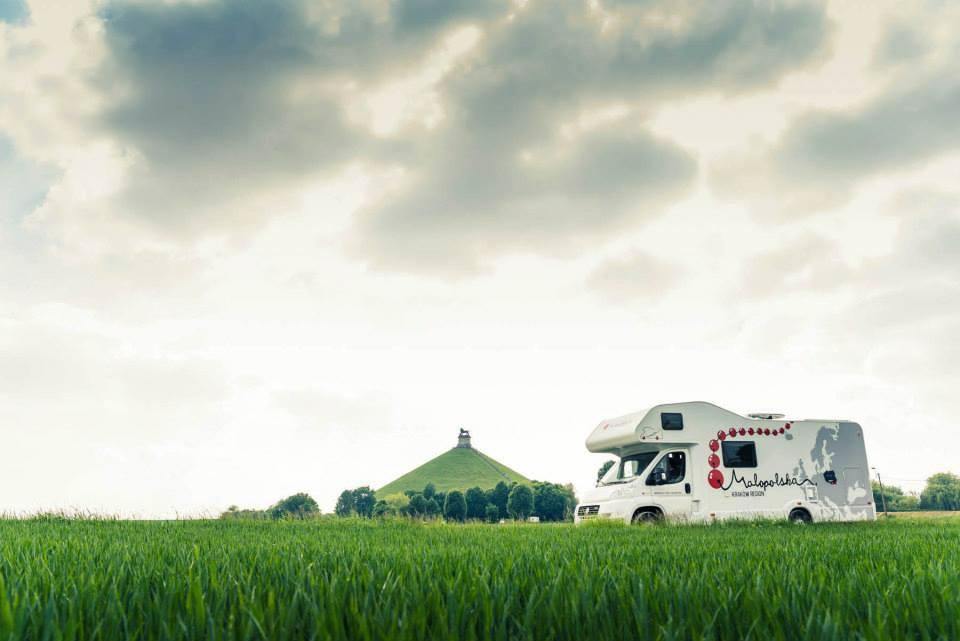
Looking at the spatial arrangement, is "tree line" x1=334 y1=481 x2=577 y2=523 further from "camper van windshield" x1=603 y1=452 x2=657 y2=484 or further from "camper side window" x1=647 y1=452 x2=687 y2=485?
"camper side window" x1=647 y1=452 x2=687 y2=485

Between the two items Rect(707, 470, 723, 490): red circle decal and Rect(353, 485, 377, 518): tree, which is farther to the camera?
Rect(353, 485, 377, 518): tree

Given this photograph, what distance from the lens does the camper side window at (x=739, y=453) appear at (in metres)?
18.5

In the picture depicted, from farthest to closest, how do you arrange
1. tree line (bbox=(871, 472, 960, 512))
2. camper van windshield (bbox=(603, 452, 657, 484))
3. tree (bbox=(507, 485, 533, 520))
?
tree (bbox=(507, 485, 533, 520)) < tree line (bbox=(871, 472, 960, 512)) < camper van windshield (bbox=(603, 452, 657, 484))

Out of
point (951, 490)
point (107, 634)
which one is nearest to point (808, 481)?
point (107, 634)

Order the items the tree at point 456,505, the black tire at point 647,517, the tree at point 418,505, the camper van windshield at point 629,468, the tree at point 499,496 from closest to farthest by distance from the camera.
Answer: the black tire at point 647,517
the camper van windshield at point 629,468
the tree at point 418,505
the tree at point 456,505
the tree at point 499,496

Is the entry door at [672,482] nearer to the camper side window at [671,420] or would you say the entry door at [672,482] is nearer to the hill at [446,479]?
the camper side window at [671,420]

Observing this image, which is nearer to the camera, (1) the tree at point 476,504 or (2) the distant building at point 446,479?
(1) the tree at point 476,504

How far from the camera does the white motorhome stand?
17.9 metres

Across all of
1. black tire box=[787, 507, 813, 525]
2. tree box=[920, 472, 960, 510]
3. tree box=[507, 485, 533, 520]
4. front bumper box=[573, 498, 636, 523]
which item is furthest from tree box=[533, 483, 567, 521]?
front bumper box=[573, 498, 636, 523]

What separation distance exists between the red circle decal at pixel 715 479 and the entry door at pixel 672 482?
56 centimetres

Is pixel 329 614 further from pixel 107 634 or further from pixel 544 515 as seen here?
pixel 544 515

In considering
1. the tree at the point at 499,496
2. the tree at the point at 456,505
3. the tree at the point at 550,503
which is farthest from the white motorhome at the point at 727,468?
the tree at the point at 499,496

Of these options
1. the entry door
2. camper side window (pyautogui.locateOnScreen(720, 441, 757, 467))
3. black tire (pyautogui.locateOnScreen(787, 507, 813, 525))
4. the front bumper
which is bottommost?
black tire (pyautogui.locateOnScreen(787, 507, 813, 525))

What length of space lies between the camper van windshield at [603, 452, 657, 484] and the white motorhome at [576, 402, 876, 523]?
3 centimetres
